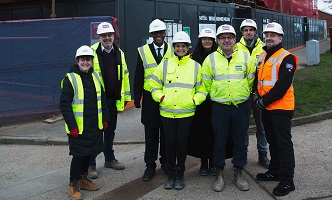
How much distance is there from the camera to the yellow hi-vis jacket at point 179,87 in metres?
4.49

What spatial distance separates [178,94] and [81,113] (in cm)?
117

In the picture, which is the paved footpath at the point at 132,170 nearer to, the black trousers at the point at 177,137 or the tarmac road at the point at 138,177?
the tarmac road at the point at 138,177

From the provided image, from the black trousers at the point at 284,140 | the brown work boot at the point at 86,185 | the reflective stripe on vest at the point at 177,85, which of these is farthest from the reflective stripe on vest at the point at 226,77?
the brown work boot at the point at 86,185

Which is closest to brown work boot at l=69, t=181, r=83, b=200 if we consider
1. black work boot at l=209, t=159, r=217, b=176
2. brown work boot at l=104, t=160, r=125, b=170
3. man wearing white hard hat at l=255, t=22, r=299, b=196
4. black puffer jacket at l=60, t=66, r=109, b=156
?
black puffer jacket at l=60, t=66, r=109, b=156

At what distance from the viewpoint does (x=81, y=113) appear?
14.3 ft

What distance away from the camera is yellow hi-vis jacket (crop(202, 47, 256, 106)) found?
14.6ft

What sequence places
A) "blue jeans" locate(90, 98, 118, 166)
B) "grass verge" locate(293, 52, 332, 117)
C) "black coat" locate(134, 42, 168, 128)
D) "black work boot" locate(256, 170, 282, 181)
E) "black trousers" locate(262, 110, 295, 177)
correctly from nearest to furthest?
"black trousers" locate(262, 110, 295, 177), "black work boot" locate(256, 170, 282, 181), "black coat" locate(134, 42, 168, 128), "blue jeans" locate(90, 98, 118, 166), "grass verge" locate(293, 52, 332, 117)

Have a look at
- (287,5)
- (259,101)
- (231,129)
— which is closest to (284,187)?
(231,129)

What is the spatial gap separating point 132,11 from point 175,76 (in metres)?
5.75

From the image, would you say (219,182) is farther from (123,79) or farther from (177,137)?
(123,79)

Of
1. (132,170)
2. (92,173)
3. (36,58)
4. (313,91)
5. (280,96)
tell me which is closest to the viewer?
(280,96)

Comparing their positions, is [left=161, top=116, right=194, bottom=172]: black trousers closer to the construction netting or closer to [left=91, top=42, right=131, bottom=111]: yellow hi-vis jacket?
[left=91, top=42, right=131, bottom=111]: yellow hi-vis jacket

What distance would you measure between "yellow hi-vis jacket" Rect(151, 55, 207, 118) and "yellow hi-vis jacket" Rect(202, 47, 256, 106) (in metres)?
0.13

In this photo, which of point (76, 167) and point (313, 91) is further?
point (313, 91)
